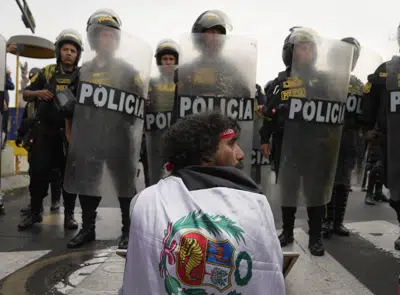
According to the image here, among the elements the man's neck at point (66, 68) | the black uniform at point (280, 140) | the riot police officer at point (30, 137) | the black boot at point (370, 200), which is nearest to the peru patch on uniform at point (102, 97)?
the man's neck at point (66, 68)

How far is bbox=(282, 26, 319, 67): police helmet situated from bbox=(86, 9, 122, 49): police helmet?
4.60 feet

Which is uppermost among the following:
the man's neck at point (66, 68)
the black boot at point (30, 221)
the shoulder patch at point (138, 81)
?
the man's neck at point (66, 68)

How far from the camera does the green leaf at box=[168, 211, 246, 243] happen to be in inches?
49.3

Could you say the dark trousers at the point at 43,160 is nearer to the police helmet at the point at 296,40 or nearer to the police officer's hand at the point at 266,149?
the police officer's hand at the point at 266,149

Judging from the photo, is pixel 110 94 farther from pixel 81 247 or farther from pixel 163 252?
pixel 163 252

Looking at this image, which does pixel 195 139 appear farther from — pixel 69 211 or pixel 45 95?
pixel 69 211

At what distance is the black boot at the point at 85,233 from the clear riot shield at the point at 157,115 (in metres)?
0.66

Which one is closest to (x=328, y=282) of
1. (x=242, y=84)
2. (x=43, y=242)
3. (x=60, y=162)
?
(x=242, y=84)

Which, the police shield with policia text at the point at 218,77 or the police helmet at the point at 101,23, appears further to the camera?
the police helmet at the point at 101,23

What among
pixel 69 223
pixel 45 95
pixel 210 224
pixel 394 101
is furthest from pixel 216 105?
pixel 69 223

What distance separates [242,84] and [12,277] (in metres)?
2.11

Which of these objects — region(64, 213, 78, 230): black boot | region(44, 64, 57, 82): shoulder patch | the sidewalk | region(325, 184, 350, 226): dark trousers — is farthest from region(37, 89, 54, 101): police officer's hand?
region(325, 184, 350, 226): dark trousers

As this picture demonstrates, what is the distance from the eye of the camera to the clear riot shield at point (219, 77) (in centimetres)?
326

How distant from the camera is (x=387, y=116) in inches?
133
